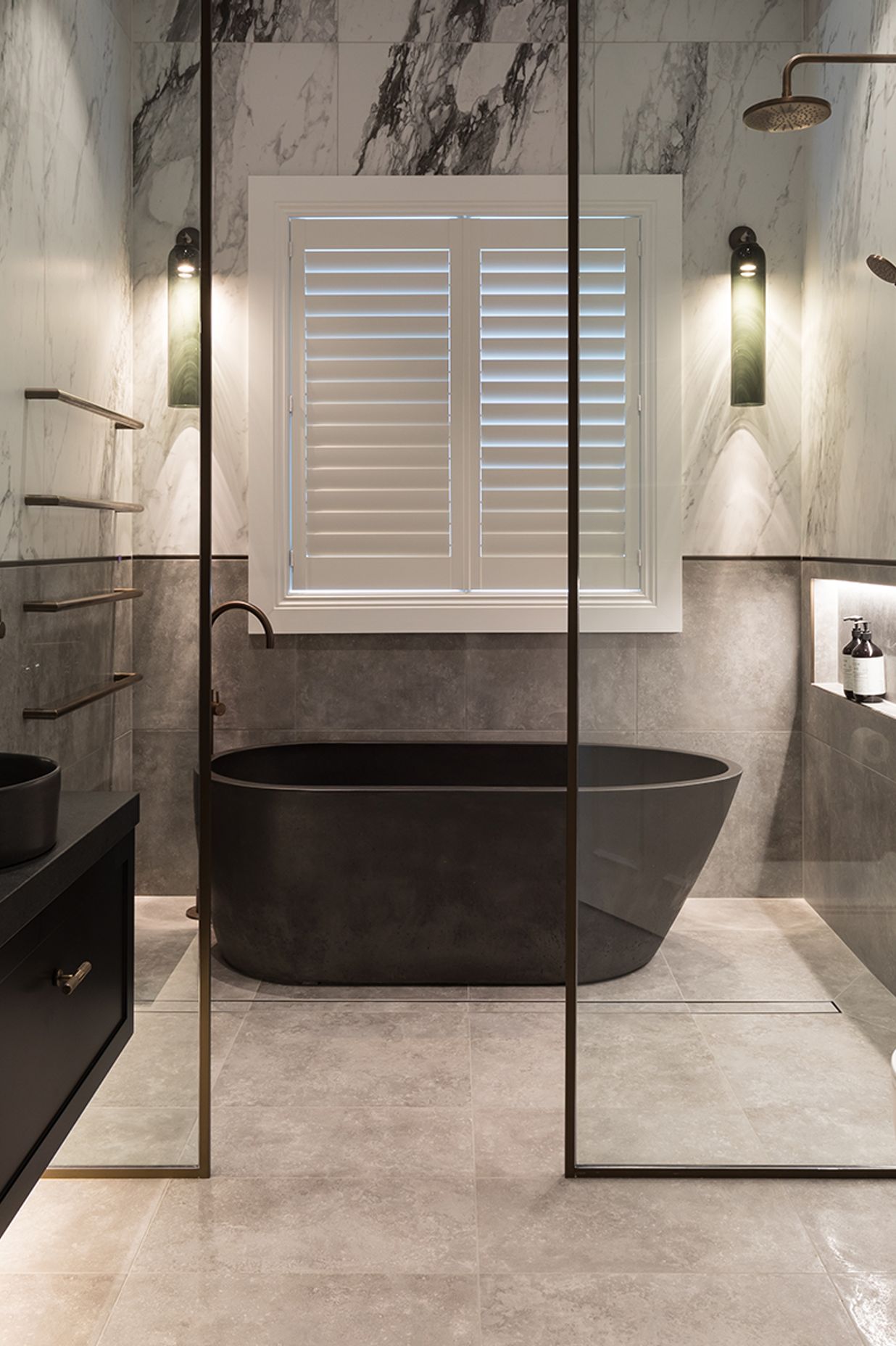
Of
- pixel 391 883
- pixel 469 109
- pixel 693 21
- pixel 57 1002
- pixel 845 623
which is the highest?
pixel 469 109

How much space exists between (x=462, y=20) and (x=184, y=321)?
106 inches

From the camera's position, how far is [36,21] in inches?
84.3

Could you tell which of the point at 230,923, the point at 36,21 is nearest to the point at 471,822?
the point at 230,923

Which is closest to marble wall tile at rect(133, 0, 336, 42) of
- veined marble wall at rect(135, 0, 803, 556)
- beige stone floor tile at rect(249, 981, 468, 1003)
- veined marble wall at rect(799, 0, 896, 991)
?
veined marble wall at rect(135, 0, 803, 556)

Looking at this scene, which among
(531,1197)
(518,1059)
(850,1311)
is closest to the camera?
(850,1311)

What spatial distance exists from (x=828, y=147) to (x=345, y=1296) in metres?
2.38

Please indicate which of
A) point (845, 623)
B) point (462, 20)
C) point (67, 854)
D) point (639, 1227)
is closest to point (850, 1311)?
point (639, 1227)

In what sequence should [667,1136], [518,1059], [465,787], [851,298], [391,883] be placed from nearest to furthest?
[851,298] < [667,1136] < [518,1059] < [391,883] < [465,787]

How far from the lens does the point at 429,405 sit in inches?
173

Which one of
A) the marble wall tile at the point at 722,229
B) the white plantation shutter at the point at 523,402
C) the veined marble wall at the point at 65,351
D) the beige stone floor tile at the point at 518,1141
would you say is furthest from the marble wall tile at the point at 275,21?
the beige stone floor tile at the point at 518,1141

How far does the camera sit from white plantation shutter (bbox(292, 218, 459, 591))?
4.36 meters

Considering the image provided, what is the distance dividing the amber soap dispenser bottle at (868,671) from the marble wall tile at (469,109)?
9.09 feet

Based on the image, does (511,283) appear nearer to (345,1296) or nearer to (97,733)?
(97,733)

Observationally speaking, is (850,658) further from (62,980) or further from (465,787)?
(465,787)
